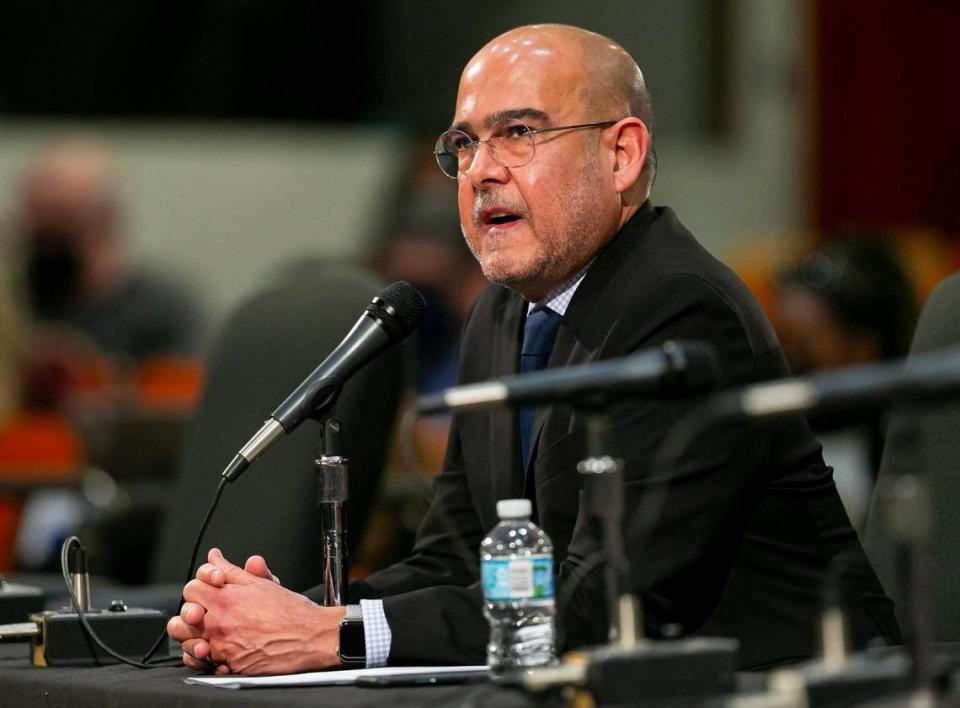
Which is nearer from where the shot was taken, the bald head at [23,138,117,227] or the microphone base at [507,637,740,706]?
the microphone base at [507,637,740,706]

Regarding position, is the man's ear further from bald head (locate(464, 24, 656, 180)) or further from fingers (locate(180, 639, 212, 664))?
fingers (locate(180, 639, 212, 664))

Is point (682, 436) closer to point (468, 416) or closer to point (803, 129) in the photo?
point (468, 416)

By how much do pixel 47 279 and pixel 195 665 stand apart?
483cm

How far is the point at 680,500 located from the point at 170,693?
0.72 meters

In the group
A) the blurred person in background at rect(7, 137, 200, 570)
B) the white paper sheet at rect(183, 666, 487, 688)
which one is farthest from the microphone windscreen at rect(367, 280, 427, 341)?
the blurred person in background at rect(7, 137, 200, 570)

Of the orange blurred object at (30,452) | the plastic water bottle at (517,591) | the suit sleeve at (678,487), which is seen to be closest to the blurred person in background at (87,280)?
the orange blurred object at (30,452)

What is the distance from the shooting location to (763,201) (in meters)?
9.35

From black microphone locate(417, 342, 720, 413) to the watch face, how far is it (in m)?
0.54

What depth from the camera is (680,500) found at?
2.41 meters

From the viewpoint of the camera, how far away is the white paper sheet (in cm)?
226

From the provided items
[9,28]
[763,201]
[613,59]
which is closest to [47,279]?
[9,28]

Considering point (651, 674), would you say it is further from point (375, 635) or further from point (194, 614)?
point (194, 614)

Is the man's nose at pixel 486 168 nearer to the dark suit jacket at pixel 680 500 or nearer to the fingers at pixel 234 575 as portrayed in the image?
the dark suit jacket at pixel 680 500

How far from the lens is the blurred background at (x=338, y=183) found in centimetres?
573
